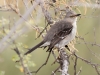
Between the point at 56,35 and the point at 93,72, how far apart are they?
6.07 meters

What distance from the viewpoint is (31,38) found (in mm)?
12078

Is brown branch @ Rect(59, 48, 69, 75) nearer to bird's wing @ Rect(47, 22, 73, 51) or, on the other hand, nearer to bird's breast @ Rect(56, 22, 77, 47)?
bird's breast @ Rect(56, 22, 77, 47)

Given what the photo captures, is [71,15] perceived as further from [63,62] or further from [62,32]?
[63,62]

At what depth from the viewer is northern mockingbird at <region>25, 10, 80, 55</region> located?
618cm

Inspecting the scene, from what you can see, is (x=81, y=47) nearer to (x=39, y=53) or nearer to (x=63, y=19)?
(x=39, y=53)

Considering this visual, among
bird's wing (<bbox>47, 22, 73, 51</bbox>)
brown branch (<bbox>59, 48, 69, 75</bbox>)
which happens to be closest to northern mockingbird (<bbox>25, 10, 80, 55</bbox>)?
bird's wing (<bbox>47, 22, 73, 51</bbox>)

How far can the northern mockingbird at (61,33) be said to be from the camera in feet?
20.3

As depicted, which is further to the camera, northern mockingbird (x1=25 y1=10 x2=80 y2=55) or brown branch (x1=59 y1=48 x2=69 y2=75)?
northern mockingbird (x1=25 y1=10 x2=80 y2=55)

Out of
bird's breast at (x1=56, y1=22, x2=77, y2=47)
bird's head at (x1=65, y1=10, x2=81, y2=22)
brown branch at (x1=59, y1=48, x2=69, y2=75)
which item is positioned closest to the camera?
brown branch at (x1=59, y1=48, x2=69, y2=75)

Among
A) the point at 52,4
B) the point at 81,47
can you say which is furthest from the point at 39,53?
the point at 52,4

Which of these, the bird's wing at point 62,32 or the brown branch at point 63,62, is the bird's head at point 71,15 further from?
the brown branch at point 63,62

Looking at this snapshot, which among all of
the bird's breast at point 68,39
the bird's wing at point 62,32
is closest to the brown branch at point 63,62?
the bird's breast at point 68,39

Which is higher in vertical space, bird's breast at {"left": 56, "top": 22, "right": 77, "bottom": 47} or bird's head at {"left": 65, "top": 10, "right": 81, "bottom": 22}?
bird's head at {"left": 65, "top": 10, "right": 81, "bottom": 22}

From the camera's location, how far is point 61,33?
6426 mm
